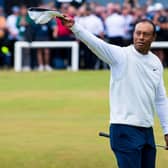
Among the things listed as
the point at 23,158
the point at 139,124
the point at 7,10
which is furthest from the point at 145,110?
the point at 7,10

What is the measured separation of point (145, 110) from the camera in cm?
680

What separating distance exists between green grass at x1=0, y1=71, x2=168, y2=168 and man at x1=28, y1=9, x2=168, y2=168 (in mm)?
3411

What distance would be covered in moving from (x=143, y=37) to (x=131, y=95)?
524 millimetres

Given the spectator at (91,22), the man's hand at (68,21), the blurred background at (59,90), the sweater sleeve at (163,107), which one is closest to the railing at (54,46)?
the blurred background at (59,90)

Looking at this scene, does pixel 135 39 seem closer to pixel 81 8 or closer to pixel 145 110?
pixel 145 110

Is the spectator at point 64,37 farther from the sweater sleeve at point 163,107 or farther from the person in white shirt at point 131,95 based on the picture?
the person in white shirt at point 131,95

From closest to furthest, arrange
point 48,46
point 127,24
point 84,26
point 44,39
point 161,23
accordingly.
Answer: point 84,26 < point 161,23 < point 127,24 < point 48,46 < point 44,39

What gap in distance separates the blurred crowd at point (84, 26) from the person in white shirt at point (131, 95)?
1751 cm

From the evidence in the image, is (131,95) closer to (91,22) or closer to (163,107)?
(163,107)

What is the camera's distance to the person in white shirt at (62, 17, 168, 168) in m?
6.70

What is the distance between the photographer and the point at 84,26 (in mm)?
24531

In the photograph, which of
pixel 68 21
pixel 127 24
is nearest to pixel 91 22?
pixel 127 24

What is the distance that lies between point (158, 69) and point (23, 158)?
4.03 m

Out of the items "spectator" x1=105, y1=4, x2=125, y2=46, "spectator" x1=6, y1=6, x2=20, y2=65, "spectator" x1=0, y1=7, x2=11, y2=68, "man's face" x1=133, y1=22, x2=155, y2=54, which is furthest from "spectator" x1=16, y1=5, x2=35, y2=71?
"man's face" x1=133, y1=22, x2=155, y2=54
